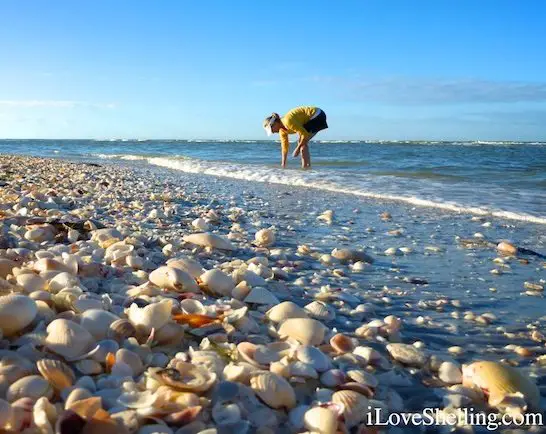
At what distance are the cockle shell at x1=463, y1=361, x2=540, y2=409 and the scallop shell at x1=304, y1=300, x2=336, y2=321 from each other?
70 centimetres

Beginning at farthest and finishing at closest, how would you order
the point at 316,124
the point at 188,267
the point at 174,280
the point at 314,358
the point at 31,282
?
1. the point at 316,124
2. the point at 188,267
3. the point at 174,280
4. the point at 31,282
5. the point at 314,358

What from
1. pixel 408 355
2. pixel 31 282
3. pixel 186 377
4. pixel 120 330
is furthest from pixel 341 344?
pixel 31 282

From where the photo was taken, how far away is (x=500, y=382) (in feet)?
5.19

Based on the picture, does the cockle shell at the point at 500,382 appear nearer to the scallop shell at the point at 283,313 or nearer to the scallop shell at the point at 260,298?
the scallop shell at the point at 283,313

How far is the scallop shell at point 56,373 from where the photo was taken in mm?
1349

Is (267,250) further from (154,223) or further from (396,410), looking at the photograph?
(396,410)

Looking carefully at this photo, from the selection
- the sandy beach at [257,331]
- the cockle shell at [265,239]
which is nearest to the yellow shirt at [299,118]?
the sandy beach at [257,331]

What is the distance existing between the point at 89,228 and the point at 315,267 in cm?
166

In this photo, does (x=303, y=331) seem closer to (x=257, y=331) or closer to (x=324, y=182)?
(x=257, y=331)

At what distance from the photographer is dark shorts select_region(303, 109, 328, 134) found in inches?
430

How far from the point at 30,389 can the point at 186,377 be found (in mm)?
403

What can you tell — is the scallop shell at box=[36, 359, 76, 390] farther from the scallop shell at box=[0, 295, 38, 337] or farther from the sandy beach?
the scallop shell at box=[0, 295, 38, 337]

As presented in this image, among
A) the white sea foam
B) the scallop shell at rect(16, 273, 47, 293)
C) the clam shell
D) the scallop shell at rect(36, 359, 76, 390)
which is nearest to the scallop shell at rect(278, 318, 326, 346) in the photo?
the clam shell

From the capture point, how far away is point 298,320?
1.92m
